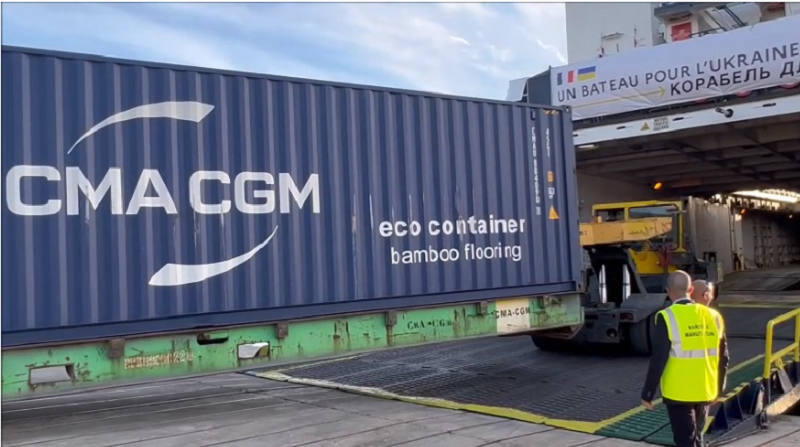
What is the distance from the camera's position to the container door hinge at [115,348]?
19.8 feet

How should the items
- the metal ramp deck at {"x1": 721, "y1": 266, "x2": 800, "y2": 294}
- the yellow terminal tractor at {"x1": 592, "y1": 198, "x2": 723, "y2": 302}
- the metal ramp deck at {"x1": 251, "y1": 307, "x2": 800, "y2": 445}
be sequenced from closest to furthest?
the metal ramp deck at {"x1": 251, "y1": 307, "x2": 800, "y2": 445}, the yellow terminal tractor at {"x1": 592, "y1": 198, "x2": 723, "y2": 302}, the metal ramp deck at {"x1": 721, "y1": 266, "x2": 800, "y2": 294}

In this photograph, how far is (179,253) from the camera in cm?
639

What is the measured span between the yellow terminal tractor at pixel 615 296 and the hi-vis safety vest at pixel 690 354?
15.0 feet

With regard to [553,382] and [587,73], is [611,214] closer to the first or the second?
[587,73]

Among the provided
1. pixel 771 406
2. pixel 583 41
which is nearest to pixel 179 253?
pixel 771 406

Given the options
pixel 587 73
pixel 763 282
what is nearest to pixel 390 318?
pixel 587 73

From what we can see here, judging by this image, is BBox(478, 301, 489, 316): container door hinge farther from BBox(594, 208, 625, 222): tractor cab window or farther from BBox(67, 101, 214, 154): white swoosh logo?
BBox(594, 208, 625, 222): tractor cab window

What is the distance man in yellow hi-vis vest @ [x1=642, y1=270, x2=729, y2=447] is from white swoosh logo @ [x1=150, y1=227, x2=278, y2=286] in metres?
3.63

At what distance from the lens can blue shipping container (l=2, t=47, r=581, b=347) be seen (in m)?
5.82

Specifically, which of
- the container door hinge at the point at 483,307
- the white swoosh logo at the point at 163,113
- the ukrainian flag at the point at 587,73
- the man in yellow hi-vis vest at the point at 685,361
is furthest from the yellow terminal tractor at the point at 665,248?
the white swoosh logo at the point at 163,113

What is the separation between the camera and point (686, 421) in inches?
192

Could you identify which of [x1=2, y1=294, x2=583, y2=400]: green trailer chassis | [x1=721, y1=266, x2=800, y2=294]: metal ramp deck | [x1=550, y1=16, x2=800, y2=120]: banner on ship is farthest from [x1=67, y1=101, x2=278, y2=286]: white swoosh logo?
[x1=721, y1=266, x2=800, y2=294]: metal ramp deck

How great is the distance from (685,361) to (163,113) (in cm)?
457

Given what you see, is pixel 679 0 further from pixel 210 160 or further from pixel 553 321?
pixel 210 160
